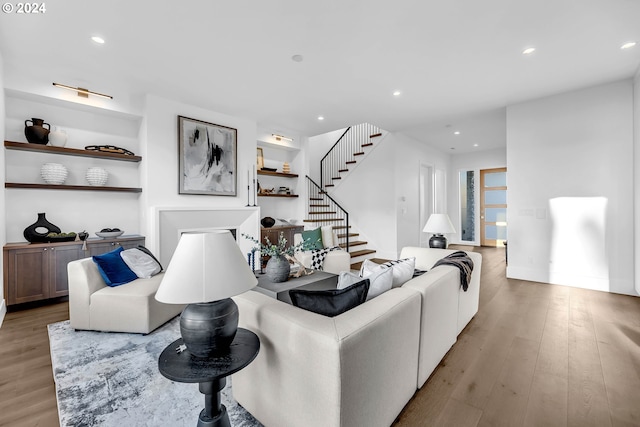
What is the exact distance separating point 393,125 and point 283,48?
3395 millimetres

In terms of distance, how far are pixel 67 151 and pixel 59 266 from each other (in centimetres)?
151

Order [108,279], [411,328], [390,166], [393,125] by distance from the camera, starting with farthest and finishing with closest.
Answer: [390,166]
[393,125]
[108,279]
[411,328]

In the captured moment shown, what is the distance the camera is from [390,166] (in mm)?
6480

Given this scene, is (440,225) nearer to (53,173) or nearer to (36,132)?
(53,173)

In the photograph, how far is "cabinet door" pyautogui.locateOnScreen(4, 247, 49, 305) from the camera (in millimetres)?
3180

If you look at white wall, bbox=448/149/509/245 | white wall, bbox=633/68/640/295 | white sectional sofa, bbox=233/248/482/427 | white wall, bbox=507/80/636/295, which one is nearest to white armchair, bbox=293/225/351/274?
white sectional sofa, bbox=233/248/482/427

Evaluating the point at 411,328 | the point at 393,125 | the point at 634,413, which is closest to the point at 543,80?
the point at 393,125

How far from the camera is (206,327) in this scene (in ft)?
3.96

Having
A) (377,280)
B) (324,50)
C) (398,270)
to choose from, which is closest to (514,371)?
(398,270)

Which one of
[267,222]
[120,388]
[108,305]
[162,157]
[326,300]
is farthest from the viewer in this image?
[267,222]

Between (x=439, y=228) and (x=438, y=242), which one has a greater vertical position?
(x=439, y=228)

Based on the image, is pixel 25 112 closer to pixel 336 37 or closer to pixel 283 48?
pixel 283 48

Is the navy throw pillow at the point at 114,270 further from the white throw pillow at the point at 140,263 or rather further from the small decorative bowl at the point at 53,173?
the small decorative bowl at the point at 53,173

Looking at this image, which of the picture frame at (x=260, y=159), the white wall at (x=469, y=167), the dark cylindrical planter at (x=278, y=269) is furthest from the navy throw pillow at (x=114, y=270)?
the white wall at (x=469, y=167)
